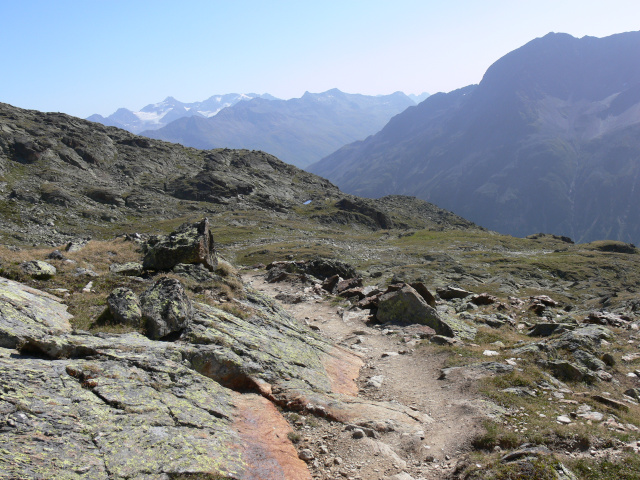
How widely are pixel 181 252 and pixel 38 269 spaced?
6985 millimetres

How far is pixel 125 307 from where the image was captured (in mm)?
14031

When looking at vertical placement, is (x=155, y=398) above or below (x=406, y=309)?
above

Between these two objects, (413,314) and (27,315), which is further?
(413,314)

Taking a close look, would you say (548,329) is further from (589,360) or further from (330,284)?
(330,284)

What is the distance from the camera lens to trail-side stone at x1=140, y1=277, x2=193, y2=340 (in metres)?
13.9

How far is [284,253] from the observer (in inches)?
3113

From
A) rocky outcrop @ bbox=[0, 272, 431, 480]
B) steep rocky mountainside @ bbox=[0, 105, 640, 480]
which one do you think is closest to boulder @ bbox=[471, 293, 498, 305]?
steep rocky mountainside @ bbox=[0, 105, 640, 480]

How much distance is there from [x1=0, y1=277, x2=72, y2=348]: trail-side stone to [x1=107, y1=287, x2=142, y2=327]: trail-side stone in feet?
4.51

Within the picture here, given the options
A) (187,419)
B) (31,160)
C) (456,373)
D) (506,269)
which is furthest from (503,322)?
(31,160)

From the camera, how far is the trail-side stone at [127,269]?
801 inches

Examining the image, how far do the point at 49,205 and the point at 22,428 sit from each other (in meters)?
115

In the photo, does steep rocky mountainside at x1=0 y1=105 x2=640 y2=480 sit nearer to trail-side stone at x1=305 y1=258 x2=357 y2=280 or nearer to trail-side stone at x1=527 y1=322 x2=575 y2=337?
trail-side stone at x1=527 y1=322 x2=575 y2=337

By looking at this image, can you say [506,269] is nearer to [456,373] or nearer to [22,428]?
[456,373]

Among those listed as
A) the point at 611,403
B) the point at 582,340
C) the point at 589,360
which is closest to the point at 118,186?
the point at 582,340
